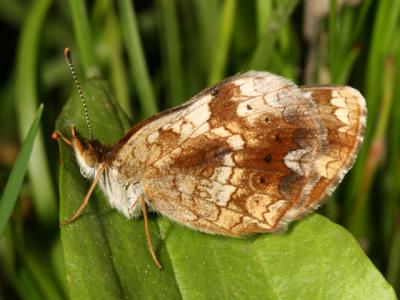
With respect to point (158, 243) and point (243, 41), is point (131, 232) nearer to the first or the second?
point (158, 243)

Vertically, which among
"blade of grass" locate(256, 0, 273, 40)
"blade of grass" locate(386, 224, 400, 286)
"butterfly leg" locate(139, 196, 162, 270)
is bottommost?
"blade of grass" locate(386, 224, 400, 286)

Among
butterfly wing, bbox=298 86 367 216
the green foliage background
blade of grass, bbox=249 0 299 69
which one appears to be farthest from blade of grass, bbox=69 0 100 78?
butterfly wing, bbox=298 86 367 216

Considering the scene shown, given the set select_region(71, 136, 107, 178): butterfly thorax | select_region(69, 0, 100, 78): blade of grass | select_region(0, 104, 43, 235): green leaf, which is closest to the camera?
select_region(0, 104, 43, 235): green leaf

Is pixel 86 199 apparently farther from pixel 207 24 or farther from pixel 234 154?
pixel 207 24

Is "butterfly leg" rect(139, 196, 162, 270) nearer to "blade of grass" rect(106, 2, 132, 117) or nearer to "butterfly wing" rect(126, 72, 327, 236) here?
"butterfly wing" rect(126, 72, 327, 236)

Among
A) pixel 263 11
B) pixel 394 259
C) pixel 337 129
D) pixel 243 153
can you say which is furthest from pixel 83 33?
pixel 394 259

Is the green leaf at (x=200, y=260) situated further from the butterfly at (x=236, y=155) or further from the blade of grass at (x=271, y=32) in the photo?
the blade of grass at (x=271, y=32)
